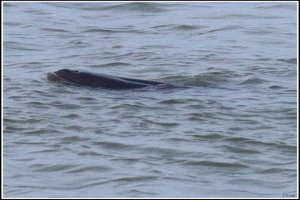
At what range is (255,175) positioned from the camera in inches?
393

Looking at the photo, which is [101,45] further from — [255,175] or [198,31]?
[255,175]

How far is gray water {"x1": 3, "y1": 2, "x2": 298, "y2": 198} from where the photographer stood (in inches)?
388

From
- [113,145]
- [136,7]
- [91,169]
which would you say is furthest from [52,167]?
[136,7]

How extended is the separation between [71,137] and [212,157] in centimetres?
160

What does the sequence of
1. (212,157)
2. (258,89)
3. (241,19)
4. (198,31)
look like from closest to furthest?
(212,157) < (258,89) < (198,31) < (241,19)

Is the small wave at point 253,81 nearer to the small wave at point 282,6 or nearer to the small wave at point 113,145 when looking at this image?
the small wave at point 113,145

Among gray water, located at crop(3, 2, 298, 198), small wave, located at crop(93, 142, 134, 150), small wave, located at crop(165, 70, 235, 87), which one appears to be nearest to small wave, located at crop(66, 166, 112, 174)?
gray water, located at crop(3, 2, 298, 198)

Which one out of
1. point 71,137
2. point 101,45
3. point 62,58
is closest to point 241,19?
point 101,45

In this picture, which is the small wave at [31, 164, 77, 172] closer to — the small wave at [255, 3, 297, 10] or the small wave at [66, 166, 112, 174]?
the small wave at [66, 166, 112, 174]

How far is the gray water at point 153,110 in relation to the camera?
32.3 ft

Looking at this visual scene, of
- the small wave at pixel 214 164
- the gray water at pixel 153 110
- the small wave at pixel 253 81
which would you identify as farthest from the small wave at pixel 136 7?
the small wave at pixel 214 164

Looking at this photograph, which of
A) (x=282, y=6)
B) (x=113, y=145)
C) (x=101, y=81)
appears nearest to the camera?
(x=113, y=145)

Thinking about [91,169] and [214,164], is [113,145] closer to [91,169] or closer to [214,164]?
[91,169]

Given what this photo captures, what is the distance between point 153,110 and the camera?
12398 millimetres
